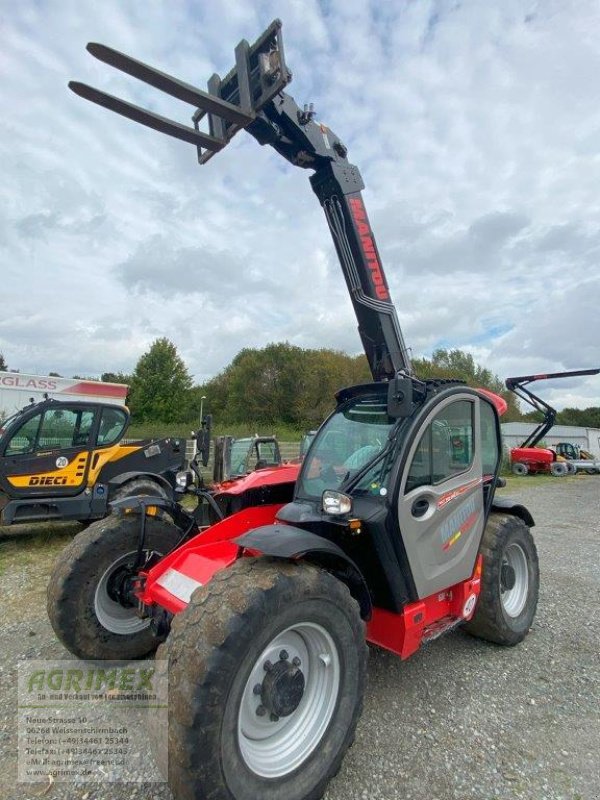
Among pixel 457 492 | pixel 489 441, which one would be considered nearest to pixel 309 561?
pixel 457 492

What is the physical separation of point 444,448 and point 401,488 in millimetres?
597

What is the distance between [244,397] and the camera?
44.6m

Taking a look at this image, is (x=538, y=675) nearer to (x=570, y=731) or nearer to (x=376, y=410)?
(x=570, y=731)

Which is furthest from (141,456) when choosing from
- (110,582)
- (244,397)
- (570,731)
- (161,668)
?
(244,397)

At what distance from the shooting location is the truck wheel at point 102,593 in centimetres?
325

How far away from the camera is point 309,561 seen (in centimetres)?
264

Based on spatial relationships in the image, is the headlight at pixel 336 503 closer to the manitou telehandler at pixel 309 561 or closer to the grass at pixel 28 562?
the manitou telehandler at pixel 309 561

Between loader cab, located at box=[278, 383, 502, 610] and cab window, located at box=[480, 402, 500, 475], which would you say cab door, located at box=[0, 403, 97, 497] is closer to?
loader cab, located at box=[278, 383, 502, 610]

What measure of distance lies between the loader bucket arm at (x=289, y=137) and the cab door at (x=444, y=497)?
0.52m

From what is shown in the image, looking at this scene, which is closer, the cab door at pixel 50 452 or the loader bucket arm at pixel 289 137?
the loader bucket arm at pixel 289 137

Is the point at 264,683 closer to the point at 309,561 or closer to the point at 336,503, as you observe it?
the point at 309,561

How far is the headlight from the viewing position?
2631mm

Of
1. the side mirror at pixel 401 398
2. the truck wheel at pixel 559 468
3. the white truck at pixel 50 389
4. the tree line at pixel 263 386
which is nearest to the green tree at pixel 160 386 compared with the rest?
the tree line at pixel 263 386

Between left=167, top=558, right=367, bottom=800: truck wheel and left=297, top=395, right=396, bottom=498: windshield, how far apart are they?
3.05 feet
